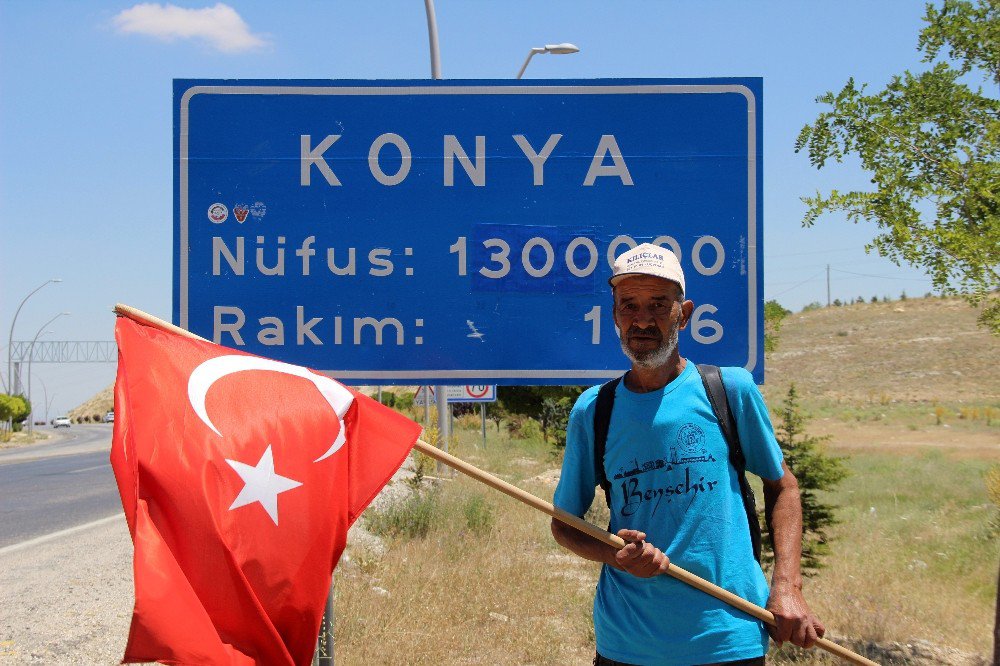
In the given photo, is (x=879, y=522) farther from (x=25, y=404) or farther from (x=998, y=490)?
(x=25, y=404)

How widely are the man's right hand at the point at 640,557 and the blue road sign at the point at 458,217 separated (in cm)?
87

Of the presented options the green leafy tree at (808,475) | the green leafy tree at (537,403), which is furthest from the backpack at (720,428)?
the green leafy tree at (537,403)

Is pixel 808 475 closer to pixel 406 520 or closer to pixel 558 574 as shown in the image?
→ pixel 558 574

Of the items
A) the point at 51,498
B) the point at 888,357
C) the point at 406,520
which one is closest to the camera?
the point at 406,520

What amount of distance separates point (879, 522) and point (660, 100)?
12.6 metres

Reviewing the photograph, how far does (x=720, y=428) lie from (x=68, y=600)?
571cm

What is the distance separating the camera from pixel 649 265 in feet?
8.36

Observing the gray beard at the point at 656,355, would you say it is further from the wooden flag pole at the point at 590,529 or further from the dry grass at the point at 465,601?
the dry grass at the point at 465,601

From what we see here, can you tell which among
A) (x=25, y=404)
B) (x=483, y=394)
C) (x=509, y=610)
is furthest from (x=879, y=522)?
(x=25, y=404)

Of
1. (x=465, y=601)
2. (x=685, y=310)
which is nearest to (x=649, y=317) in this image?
(x=685, y=310)

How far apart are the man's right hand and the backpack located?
0.75 ft

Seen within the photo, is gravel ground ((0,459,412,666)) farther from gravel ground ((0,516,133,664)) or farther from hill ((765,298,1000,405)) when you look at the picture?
hill ((765,298,1000,405))

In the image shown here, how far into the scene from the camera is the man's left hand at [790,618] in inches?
95.3

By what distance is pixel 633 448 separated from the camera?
2.48 metres
